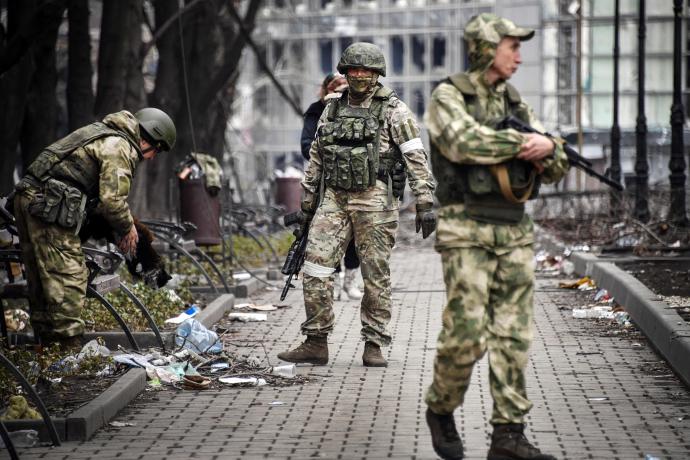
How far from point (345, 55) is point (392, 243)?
4.34ft

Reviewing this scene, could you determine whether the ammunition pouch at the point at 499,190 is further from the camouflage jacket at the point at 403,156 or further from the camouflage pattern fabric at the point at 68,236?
the camouflage pattern fabric at the point at 68,236

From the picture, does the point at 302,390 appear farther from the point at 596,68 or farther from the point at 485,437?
the point at 596,68

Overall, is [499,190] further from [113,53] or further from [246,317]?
[113,53]

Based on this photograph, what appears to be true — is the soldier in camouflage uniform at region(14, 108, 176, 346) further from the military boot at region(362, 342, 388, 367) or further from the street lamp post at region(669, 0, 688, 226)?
the street lamp post at region(669, 0, 688, 226)

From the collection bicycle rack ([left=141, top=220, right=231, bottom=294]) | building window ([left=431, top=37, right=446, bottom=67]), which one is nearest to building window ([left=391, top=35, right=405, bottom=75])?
building window ([left=431, top=37, right=446, bottom=67])

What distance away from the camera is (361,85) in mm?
9586

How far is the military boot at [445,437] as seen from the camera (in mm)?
6520

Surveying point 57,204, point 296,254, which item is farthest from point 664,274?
point 57,204

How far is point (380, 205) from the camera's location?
9664 millimetres

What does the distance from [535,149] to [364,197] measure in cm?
339

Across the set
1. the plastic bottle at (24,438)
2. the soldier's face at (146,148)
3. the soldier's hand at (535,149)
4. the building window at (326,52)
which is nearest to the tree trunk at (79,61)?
the soldier's face at (146,148)

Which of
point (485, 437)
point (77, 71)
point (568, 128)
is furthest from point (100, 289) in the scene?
point (568, 128)

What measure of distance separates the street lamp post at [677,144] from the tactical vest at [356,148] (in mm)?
10321

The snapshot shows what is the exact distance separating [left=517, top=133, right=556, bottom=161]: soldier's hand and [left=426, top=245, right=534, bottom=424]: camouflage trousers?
46cm
